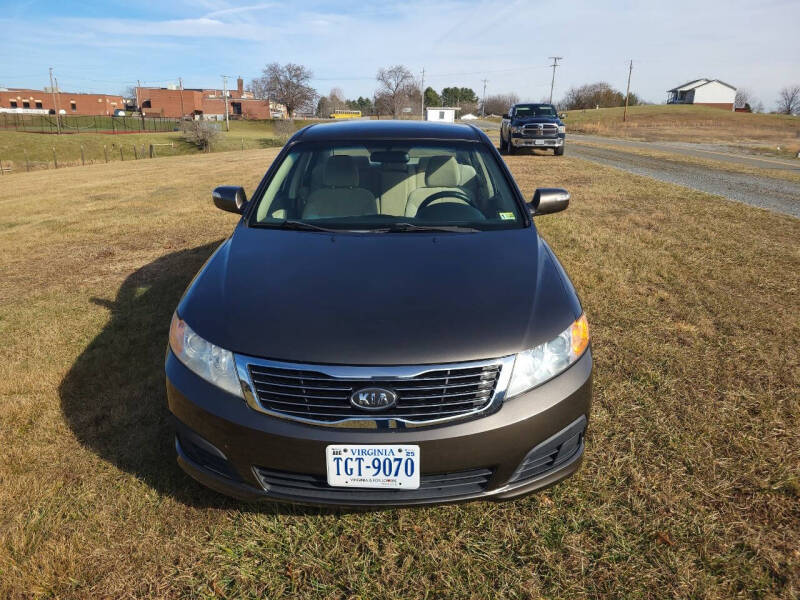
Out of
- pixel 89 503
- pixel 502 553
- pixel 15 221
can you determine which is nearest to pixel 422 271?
pixel 502 553

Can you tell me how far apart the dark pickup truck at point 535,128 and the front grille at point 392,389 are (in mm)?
18444

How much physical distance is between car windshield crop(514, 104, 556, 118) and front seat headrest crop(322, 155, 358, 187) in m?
18.1

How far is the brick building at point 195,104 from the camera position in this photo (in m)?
88.9

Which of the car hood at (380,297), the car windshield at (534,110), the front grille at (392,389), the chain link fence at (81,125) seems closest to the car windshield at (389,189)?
the car hood at (380,297)

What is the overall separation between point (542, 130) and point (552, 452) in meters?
18.4

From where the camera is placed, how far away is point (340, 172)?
131 inches

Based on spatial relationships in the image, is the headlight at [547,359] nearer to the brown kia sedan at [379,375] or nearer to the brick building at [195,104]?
the brown kia sedan at [379,375]

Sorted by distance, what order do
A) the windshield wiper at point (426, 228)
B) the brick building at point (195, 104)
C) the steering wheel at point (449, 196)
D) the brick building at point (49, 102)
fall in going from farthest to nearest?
the brick building at point (195, 104)
the brick building at point (49, 102)
the steering wheel at point (449, 196)
the windshield wiper at point (426, 228)

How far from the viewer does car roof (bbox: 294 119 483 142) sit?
348cm

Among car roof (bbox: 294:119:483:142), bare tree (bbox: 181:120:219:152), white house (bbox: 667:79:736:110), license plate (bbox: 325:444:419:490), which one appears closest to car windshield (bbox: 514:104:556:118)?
car roof (bbox: 294:119:483:142)

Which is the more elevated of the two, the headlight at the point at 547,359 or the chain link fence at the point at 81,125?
the chain link fence at the point at 81,125

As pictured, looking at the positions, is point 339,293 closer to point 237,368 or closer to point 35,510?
point 237,368

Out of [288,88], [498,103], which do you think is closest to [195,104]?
[288,88]

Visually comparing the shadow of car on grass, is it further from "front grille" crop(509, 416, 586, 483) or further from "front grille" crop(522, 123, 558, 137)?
"front grille" crop(522, 123, 558, 137)
